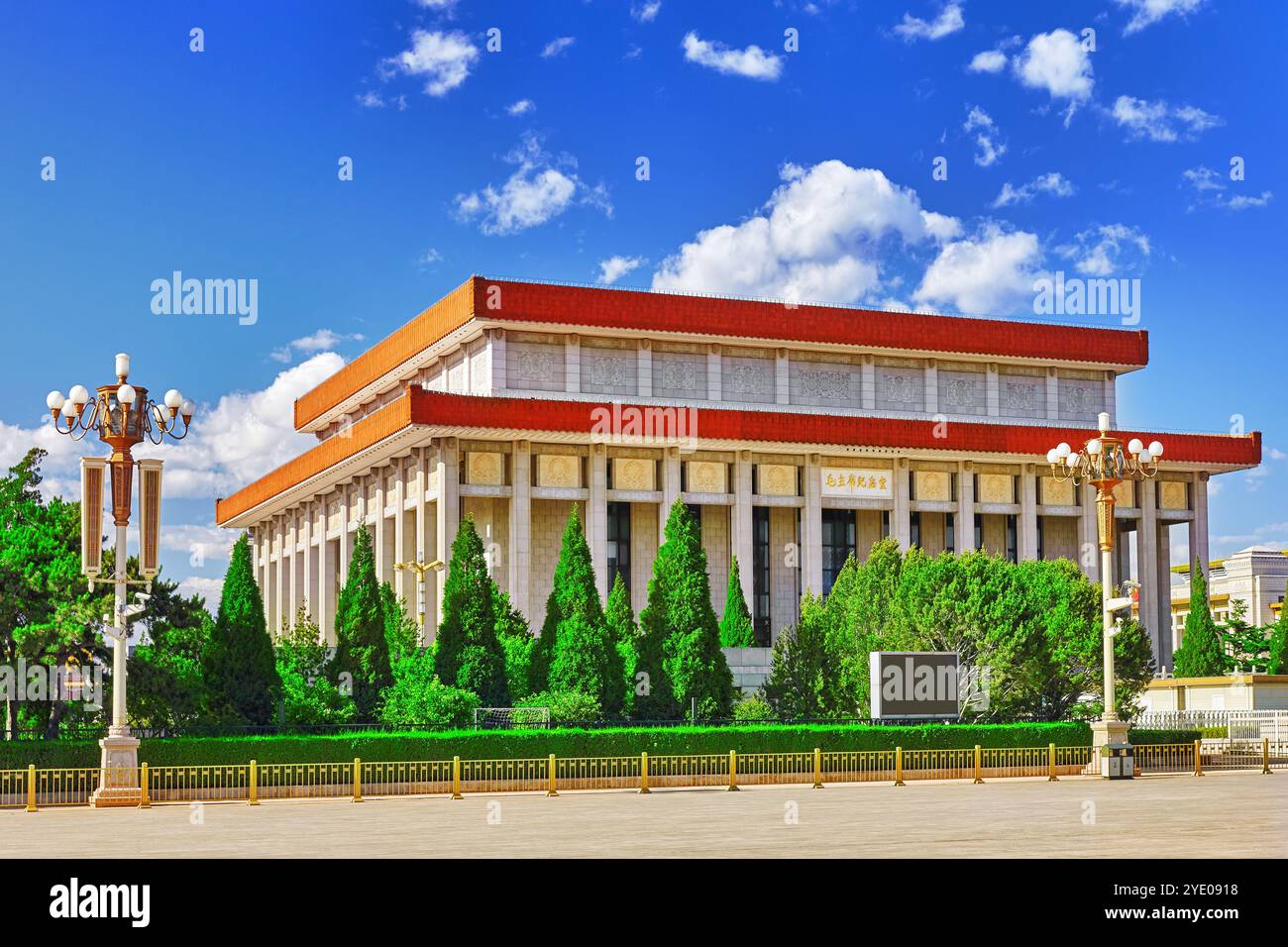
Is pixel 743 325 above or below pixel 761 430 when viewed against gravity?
above

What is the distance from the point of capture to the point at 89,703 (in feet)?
113

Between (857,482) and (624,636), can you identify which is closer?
(624,636)

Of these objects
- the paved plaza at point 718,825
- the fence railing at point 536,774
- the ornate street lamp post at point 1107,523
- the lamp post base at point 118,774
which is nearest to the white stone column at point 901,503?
the fence railing at point 536,774

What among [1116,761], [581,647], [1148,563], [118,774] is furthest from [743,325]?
[118,774]

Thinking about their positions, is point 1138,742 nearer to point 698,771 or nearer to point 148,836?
point 698,771

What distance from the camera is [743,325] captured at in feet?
221

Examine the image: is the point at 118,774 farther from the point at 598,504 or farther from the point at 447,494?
the point at 598,504

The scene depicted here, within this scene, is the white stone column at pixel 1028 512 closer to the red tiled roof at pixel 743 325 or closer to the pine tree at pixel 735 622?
the red tiled roof at pixel 743 325

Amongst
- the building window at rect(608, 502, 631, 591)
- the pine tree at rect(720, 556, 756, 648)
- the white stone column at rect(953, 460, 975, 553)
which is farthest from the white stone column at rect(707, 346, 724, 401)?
the pine tree at rect(720, 556, 756, 648)

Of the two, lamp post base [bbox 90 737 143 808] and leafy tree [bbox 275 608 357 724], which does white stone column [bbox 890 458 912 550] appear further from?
lamp post base [bbox 90 737 143 808]

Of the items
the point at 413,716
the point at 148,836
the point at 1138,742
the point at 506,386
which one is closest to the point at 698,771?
the point at 413,716

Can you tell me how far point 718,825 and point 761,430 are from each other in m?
41.8

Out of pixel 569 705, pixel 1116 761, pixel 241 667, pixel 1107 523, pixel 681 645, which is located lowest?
pixel 1116 761
